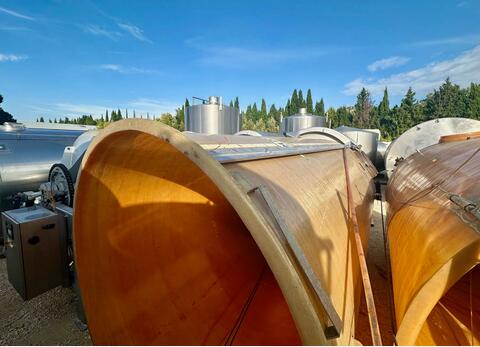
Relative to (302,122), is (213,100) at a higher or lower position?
higher

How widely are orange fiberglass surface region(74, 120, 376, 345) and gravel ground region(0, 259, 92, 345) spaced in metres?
1.24

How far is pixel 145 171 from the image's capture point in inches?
84.7

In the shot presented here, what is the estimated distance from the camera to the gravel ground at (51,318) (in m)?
2.72

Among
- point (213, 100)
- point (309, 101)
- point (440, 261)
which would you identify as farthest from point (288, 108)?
point (440, 261)

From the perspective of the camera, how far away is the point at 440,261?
1.39 m

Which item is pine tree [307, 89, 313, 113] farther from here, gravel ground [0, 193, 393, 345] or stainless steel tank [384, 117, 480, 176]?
gravel ground [0, 193, 393, 345]

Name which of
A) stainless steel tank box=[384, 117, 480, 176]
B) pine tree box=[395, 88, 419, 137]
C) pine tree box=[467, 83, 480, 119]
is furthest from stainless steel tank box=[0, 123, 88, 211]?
pine tree box=[467, 83, 480, 119]

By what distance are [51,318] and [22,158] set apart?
3.55 metres

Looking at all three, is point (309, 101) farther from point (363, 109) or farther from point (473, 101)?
point (473, 101)

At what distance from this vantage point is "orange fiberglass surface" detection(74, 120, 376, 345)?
3.91ft

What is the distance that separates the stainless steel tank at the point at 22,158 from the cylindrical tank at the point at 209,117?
24.1ft

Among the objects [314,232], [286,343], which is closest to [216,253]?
[286,343]

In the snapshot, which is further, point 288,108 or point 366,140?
point 288,108

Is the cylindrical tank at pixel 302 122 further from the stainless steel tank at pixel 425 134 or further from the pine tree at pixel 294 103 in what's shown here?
the pine tree at pixel 294 103
